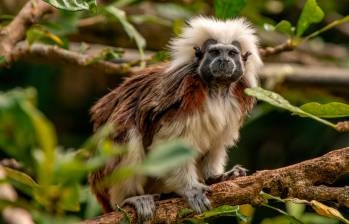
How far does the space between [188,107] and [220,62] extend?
0.26 m

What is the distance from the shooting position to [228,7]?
3.32m

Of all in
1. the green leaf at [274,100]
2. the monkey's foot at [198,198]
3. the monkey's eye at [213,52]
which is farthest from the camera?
the monkey's eye at [213,52]

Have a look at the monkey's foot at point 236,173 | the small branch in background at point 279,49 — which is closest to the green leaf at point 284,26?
the small branch in background at point 279,49

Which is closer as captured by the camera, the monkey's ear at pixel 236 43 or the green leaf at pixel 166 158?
the green leaf at pixel 166 158

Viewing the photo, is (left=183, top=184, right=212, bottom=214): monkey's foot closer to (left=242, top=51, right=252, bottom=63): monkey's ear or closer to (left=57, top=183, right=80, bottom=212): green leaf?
(left=242, top=51, right=252, bottom=63): monkey's ear

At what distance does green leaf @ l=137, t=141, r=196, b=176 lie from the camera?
1321 mm

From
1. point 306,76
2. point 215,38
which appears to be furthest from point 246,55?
point 306,76

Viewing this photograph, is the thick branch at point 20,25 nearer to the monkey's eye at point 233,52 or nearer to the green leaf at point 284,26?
the monkey's eye at point 233,52

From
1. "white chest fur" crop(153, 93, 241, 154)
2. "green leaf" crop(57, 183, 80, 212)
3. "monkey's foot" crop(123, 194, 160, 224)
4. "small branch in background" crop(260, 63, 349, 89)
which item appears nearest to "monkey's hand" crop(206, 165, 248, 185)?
"white chest fur" crop(153, 93, 241, 154)

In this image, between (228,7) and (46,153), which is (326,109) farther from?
(46,153)

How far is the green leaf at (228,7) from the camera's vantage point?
3266mm

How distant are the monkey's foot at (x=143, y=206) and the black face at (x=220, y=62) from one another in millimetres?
615

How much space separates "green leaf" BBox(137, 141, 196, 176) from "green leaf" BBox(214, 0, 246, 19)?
2.00m

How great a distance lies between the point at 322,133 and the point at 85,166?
5248 millimetres
